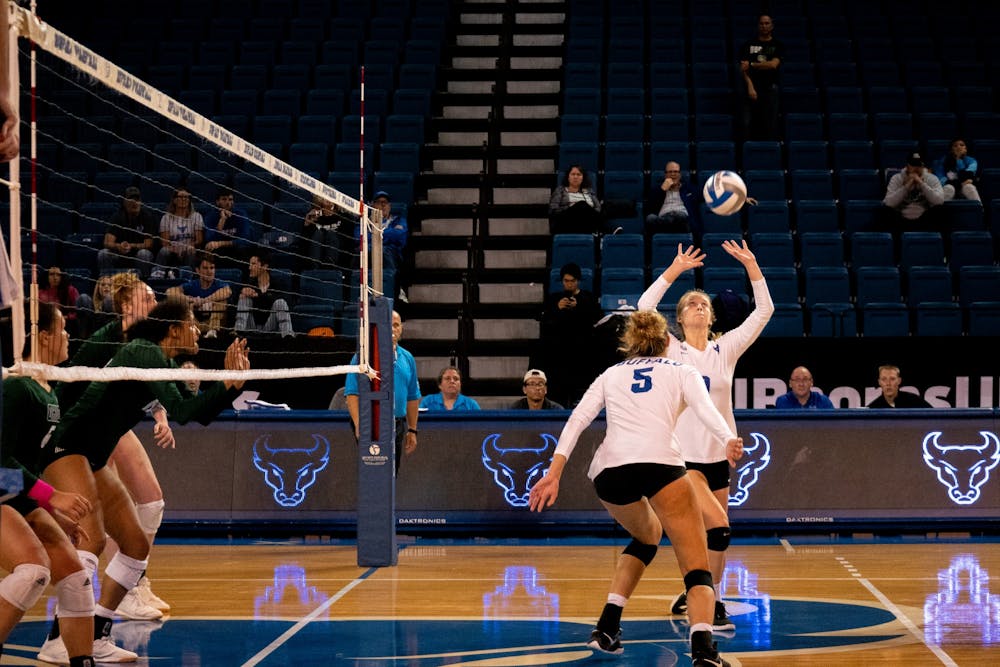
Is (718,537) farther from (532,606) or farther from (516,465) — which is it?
(516,465)

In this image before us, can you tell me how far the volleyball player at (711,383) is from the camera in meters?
7.07

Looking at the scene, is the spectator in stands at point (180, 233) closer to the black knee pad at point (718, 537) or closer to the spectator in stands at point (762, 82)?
the black knee pad at point (718, 537)

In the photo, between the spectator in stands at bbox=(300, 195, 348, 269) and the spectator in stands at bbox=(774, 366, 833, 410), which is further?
the spectator in stands at bbox=(300, 195, 348, 269)

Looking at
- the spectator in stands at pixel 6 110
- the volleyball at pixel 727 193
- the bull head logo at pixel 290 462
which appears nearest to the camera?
the spectator in stands at pixel 6 110

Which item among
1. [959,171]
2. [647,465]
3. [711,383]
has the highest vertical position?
[959,171]

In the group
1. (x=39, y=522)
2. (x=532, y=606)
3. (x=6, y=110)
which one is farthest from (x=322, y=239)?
(x=6, y=110)

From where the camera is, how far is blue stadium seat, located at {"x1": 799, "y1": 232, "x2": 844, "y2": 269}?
15.0 metres

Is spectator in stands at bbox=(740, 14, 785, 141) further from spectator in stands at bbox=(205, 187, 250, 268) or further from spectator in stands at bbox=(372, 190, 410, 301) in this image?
spectator in stands at bbox=(205, 187, 250, 268)

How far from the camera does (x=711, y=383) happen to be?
24.1 feet

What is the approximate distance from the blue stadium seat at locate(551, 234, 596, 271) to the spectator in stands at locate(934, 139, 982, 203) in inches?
173

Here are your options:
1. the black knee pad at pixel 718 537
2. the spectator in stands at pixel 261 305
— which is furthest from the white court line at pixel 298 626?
the spectator in stands at pixel 261 305

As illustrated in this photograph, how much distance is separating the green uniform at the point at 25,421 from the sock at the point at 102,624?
1.29m

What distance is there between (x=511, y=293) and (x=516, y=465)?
4.46 metres

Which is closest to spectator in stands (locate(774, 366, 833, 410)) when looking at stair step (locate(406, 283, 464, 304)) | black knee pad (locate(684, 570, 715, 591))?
stair step (locate(406, 283, 464, 304))
